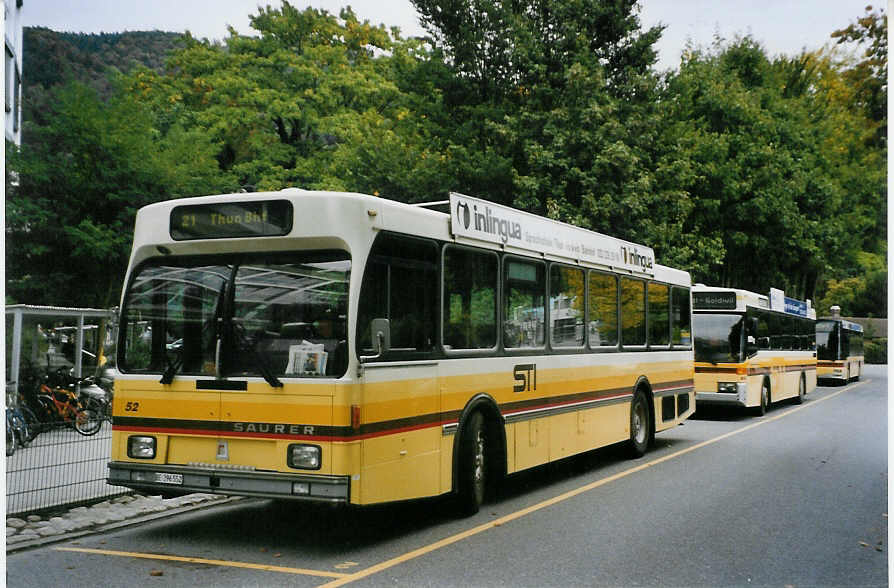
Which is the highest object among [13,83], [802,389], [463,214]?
[13,83]

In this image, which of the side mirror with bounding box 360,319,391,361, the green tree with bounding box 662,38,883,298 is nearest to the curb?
the side mirror with bounding box 360,319,391,361

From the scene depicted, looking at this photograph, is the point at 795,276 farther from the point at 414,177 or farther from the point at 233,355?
the point at 233,355

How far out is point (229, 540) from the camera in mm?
8078

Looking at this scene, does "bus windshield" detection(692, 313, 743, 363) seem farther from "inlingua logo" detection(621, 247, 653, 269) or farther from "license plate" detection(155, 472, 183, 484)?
"license plate" detection(155, 472, 183, 484)

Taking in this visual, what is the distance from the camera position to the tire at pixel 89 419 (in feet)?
44.7

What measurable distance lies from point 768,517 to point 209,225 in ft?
19.2

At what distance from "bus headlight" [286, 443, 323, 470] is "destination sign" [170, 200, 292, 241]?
168 cm

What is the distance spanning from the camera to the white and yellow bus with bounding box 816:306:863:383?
33.8m

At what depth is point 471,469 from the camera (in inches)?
357

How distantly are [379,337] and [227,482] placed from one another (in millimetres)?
1640

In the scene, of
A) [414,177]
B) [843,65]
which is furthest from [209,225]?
[414,177]

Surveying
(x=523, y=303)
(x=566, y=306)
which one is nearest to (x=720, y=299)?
(x=566, y=306)

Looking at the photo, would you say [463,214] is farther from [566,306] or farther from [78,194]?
[78,194]

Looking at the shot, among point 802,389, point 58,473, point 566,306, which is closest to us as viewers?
point 58,473
